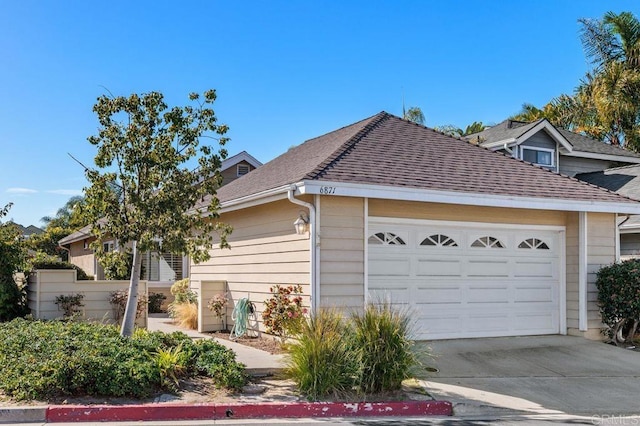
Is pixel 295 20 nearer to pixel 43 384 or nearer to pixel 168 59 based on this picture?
pixel 168 59

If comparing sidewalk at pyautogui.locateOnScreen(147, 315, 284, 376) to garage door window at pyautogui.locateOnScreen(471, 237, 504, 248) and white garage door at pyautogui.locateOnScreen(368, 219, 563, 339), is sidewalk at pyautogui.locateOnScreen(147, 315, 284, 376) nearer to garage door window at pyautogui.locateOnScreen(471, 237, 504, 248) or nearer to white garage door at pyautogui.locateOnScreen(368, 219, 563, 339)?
white garage door at pyautogui.locateOnScreen(368, 219, 563, 339)

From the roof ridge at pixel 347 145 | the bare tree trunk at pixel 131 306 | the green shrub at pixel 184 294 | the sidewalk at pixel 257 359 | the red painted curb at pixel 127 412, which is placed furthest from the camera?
the green shrub at pixel 184 294

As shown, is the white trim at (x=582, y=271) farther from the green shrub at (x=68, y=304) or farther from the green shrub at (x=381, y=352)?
the green shrub at (x=68, y=304)

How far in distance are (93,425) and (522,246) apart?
8996 millimetres

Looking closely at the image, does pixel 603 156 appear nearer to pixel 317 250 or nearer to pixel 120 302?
pixel 317 250

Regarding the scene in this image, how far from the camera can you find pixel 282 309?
10086mm

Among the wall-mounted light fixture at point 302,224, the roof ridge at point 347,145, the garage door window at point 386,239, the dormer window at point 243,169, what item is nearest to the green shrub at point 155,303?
the dormer window at point 243,169

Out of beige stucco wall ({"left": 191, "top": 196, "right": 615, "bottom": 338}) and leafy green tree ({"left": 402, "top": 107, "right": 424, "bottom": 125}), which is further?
leafy green tree ({"left": 402, "top": 107, "right": 424, "bottom": 125})

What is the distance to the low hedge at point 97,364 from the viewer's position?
6.80 metres

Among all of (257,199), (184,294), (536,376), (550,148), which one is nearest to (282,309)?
(257,199)

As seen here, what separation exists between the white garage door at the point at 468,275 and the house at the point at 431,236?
2cm

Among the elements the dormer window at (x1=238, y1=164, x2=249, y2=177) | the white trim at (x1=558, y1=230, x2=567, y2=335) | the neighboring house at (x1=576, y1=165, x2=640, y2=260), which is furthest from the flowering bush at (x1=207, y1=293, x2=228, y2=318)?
the dormer window at (x1=238, y1=164, x2=249, y2=177)

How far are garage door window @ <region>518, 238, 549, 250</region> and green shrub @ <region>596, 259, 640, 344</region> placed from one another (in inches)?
47.7

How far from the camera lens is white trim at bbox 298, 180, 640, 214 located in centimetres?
938
